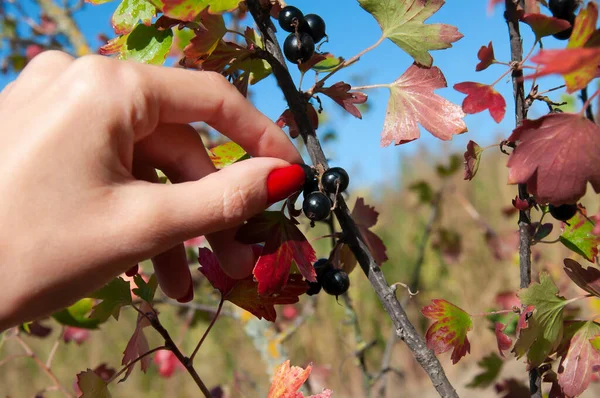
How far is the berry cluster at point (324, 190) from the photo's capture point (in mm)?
705

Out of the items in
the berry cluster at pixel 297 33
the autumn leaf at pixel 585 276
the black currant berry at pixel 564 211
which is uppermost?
the berry cluster at pixel 297 33

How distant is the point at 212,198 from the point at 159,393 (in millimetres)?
4207

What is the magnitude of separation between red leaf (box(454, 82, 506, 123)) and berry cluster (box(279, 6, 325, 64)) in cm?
22

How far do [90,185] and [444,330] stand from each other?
0.53 metres

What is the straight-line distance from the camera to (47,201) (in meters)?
0.59

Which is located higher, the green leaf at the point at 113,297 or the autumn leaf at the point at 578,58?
the autumn leaf at the point at 578,58

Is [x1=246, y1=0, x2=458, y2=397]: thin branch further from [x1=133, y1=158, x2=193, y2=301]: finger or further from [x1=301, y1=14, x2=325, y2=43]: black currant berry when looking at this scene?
[x1=133, y1=158, x2=193, y2=301]: finger

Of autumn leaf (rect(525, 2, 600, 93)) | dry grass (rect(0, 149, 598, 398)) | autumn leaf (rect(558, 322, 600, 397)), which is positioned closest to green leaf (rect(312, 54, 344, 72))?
autumn leaf (rect(525, 2, 600, 93))

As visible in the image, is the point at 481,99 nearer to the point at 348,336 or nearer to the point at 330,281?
the point at 330,281

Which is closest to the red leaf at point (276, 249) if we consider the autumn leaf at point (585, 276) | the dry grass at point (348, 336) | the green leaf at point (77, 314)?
the autumn leaf at point (585, 276)

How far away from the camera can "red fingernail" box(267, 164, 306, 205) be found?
705mm

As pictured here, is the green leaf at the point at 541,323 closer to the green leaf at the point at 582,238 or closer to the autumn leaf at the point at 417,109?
the green leaf at the point at 582,238

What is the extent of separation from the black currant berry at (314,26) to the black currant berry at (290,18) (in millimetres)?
13

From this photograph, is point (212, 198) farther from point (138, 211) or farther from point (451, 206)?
point (451, 206)
